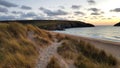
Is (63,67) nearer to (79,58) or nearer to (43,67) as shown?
(43,67)

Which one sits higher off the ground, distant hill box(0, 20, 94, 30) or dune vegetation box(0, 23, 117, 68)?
dune vegetation box(0, 23, 117, 68)

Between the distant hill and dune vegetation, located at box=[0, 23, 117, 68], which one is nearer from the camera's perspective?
dune vegetation, located at box=[0, 23, 117, 68]

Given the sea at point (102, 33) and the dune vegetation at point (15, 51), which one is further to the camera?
the sea at point (102, 33)

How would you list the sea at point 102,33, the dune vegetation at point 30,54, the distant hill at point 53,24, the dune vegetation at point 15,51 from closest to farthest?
the dune vegetation at point 15,51
the dune vegetation at point 30,54
the sea at point 102,33
the distant hill at point 53,24

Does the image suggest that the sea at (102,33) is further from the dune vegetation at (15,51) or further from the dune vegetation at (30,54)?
the dune vegetation at (15,51)

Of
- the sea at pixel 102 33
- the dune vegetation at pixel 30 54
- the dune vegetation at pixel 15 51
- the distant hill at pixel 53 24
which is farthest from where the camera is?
the distant hill at pixel 53 24

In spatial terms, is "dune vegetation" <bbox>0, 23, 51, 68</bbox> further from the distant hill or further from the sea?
the distant hill

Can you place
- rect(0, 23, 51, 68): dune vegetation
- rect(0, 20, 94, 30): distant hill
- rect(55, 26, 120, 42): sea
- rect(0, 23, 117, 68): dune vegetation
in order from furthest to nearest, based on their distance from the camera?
1. rect(0, 20, 94, 30): distant hill
2. rect(55, 26, 120, 42): sea
3. rect(0, 23, 117, 68): dune vegetation
4. rect(0, 23, 51, 68): dune vegetation

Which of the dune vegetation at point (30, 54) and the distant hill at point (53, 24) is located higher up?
the dune vegetation at point (30, 54)

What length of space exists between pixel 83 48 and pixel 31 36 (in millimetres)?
4044

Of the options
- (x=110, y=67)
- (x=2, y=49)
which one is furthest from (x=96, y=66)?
(x=2, y=49)

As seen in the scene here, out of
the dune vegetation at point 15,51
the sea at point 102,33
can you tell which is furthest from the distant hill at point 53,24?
the dune vegetation at point 15,51

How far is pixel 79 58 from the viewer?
10.8m

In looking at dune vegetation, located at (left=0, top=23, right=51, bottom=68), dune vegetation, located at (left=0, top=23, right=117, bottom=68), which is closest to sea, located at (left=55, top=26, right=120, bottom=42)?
dune vegetation, located at (left=0, top=23, right=117, bottom=68)
